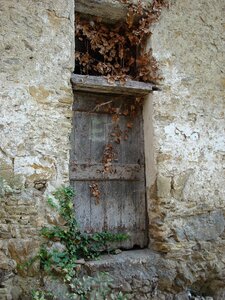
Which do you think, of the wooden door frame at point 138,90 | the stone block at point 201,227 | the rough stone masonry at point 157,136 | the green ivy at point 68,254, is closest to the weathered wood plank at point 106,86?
the wooden door frame at point 138,90

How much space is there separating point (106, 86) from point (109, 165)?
82 cm

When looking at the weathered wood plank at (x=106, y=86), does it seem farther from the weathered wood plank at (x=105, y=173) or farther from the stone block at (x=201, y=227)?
the stone block at (x=201, y=227)

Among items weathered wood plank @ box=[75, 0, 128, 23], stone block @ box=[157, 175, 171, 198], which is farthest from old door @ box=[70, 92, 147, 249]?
weathered wood plank @ box=[75, 0, 128, 23]

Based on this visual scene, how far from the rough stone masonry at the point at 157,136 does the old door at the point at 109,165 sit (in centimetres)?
14

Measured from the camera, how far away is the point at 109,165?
3.68m

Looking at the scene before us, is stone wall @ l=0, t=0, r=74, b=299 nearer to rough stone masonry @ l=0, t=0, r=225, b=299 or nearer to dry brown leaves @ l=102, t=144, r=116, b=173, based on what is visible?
rough stone masonry @ l=0, t=0, r=225, b=299

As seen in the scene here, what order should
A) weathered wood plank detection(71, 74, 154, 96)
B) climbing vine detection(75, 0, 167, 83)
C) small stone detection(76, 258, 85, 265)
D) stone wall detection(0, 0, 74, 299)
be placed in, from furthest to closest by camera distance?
climbing vine detection(75, 0, 167, 83) < weathered wood plank detection(71, 74, 154, 96) < small stone detection(76, 258, 85, 265) < stone wall detection(0, 0, 74, 299)

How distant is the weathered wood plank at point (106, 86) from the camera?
11.4 ft

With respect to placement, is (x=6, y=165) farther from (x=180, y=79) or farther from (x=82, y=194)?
(x=180, y=79)

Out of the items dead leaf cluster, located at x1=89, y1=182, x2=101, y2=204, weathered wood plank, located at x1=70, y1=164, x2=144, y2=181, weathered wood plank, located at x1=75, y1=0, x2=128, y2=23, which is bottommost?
dead leaf cluster, located at x1=89, y1=182, x2=101, y2=204

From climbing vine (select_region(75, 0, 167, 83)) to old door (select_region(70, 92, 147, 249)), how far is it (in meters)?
0.30

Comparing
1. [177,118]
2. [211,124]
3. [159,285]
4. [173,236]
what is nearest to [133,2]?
[177,118]

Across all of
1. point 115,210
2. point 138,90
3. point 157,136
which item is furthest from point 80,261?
point 138,90

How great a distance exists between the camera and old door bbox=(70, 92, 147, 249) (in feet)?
11.8
